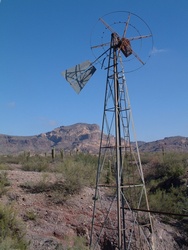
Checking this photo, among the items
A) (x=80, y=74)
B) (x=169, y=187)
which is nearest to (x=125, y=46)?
(x=80, y=74)

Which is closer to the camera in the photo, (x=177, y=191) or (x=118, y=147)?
(x=118, y=147)

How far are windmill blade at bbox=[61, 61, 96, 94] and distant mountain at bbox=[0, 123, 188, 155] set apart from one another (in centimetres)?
7941

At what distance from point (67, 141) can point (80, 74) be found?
93.8m

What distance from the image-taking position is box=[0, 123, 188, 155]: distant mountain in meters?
91.6

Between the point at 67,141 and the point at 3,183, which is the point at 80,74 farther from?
the point at 67,141

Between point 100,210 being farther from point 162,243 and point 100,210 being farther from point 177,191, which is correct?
point 177,191

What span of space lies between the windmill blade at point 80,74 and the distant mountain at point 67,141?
261 feet

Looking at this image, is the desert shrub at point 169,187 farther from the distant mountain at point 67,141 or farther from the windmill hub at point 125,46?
the distant mountain at point 67,141

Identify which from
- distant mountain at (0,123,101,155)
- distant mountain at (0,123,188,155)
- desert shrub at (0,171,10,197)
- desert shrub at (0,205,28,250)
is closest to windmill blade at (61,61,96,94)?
desert shrub at (0,205,28,250)

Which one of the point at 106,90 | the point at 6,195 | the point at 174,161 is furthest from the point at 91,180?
the point at 106,90

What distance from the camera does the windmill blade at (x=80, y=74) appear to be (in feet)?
30.3

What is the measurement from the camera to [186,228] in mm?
12562

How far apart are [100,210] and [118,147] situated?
504 centimetres

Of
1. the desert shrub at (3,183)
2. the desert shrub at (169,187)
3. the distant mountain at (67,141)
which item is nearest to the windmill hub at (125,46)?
the desert shrub at (169,187)
